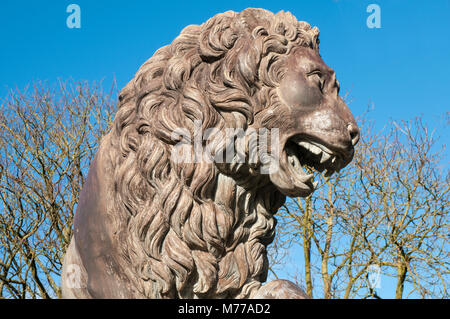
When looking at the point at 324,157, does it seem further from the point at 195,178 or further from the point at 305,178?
the point at 195,178

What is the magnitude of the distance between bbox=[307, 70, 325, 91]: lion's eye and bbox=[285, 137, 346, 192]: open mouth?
1.00ft

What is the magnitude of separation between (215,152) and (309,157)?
0.56 meters

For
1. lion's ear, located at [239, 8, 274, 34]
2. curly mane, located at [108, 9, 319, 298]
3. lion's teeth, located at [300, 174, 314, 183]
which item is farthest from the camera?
lion's ear, located at [239, 8, 274, 34]

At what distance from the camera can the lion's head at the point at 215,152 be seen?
2799mm

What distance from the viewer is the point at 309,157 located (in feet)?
10.00

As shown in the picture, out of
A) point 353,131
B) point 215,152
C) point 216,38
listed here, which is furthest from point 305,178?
point 216,38

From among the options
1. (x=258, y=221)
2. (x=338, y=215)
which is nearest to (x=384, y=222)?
(x=338, y=215)

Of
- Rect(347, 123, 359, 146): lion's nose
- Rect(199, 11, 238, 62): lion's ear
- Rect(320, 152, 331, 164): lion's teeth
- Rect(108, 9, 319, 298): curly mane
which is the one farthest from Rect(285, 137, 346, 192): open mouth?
Rect(199, 11, 238, 62): lion's ear

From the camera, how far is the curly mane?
2795mm

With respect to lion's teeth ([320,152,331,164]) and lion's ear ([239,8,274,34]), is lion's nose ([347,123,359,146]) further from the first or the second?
lion's ear ([239,8,274,34])
